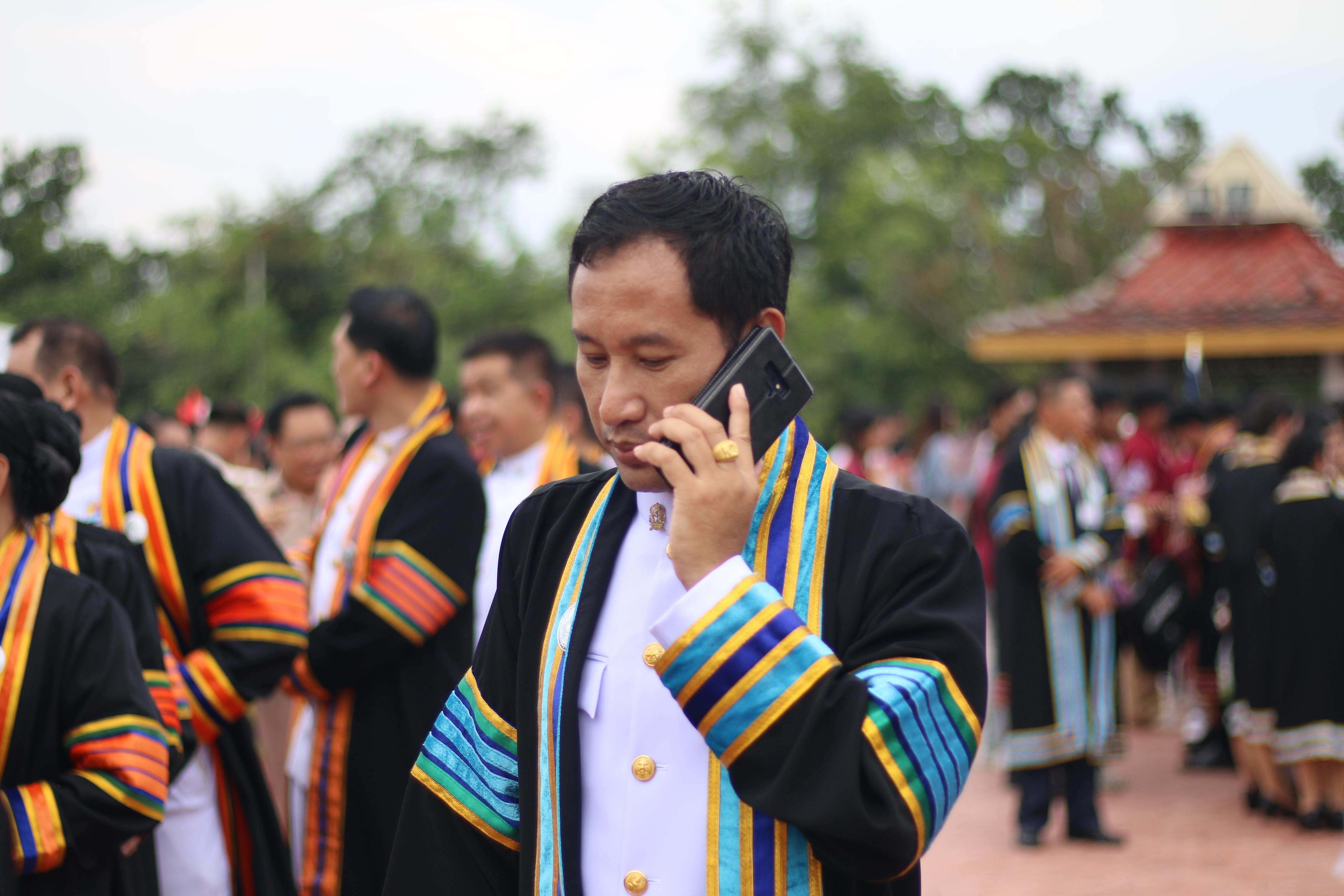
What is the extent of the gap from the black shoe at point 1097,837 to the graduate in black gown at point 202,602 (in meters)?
4.41

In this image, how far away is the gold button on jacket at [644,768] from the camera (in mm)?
1746

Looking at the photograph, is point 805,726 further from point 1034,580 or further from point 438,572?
point 1034,580

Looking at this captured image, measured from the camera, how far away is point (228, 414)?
27.9 feet

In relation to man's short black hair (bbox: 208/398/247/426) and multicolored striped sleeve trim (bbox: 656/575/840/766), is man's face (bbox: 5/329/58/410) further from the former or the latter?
man's short black hair (bbox: 208/398/247/426)

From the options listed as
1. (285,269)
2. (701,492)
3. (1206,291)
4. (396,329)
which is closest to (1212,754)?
(396,329)

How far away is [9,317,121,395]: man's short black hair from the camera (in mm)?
3676

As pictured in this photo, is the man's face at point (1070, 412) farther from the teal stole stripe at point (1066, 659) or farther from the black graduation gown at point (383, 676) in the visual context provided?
the black graduation gown at point (383, 676)

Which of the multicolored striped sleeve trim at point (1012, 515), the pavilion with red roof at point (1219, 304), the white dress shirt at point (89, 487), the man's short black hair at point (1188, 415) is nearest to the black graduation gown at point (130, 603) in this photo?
the white dress shirt at point (89, 487)

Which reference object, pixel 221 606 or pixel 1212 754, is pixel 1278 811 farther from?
pixel 221 606

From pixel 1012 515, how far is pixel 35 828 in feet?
17.1

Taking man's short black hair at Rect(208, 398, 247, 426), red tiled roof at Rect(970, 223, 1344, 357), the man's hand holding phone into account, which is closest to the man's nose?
the man's hand holding phone

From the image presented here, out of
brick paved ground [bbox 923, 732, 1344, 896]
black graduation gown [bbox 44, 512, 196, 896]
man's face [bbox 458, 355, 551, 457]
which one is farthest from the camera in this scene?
brick paved ground [bbox 923, 732, 1344, 896]

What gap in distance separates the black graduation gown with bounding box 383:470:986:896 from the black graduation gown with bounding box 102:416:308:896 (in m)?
1.74

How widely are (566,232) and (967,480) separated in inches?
747
